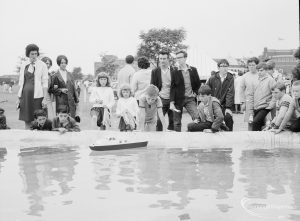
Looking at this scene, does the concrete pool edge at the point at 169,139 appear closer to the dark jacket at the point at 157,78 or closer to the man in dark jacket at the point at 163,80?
the man in dark jacket at the point at 163,80

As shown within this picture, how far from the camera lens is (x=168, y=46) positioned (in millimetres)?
28250

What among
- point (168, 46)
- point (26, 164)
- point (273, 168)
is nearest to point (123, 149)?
point (26, 164)

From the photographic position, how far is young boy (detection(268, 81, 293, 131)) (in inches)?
296

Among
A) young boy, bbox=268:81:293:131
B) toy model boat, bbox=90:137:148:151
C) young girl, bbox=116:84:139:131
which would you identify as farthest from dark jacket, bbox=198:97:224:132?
toy model boat, bbox=90:137:148:151

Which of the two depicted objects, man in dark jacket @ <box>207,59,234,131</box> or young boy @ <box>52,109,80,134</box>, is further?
man in dark jacket @ <box>207,59,234,131</box>

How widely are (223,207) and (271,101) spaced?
4253 millimetres

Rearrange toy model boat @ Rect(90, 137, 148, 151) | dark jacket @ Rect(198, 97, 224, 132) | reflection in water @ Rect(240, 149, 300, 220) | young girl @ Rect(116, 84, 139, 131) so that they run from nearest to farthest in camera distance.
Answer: reflection in water @ Rect(240, 149, 300, 220), toy model boat @ Rect(90, 137, 148, 151), dark jacket @ Rect(198, 97, 224, 132), young girl @ Rect(116, 84, 139, 131)

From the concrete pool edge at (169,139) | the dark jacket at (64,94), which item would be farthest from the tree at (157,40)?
the concrete pool edge at (169,139)

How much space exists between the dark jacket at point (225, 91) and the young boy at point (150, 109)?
1029 millimetres

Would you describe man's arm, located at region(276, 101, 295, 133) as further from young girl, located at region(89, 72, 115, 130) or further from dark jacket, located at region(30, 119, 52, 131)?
dark jacket, located at region(30, 119, 52, 131)

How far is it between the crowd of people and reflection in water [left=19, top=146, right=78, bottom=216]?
0.83 meters

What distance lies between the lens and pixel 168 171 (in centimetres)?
558

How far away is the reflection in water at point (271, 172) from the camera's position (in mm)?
4645

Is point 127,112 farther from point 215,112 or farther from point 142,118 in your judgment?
point 215,112
